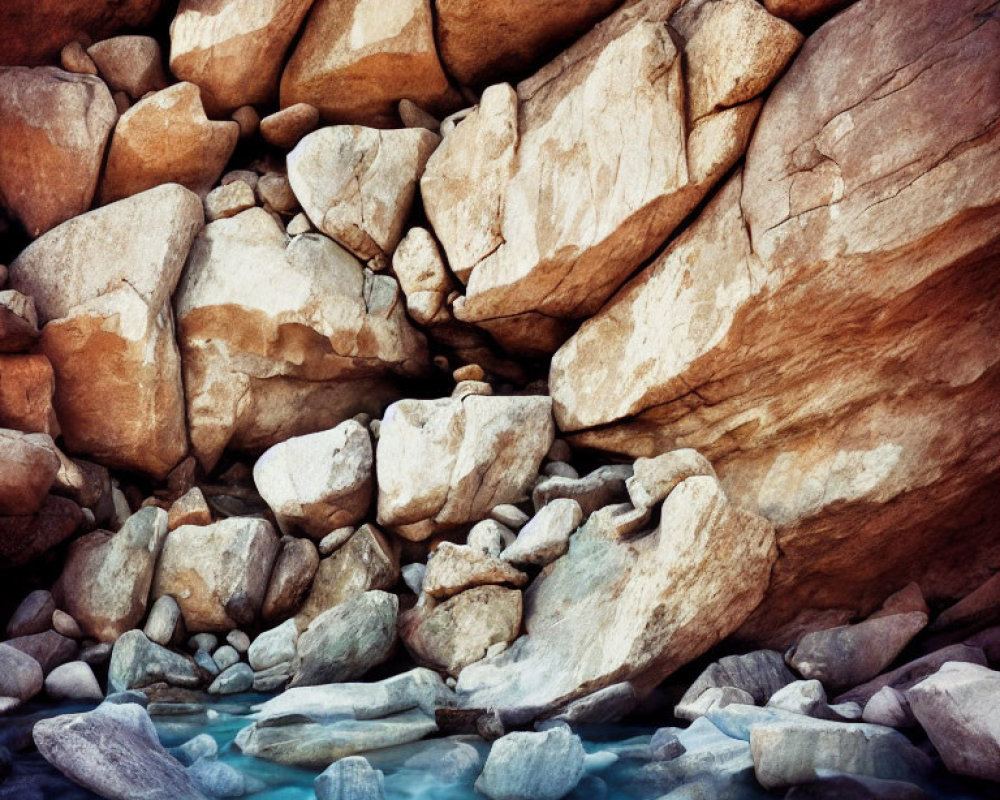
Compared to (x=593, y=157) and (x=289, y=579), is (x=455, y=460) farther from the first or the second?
(x=593, y=157)

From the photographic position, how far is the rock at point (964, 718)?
4301mm

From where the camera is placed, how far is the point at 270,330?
361 inches

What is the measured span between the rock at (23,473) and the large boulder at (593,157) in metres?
4.71

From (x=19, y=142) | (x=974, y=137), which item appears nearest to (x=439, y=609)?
(x=974, y=137)

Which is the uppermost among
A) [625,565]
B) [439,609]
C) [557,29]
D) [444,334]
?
[557,29]

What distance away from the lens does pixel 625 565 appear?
677 centimetres

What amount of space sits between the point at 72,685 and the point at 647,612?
5043 mm

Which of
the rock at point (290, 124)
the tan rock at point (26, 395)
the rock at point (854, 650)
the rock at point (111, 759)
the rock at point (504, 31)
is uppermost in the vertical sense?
the rock at point (504, 31)

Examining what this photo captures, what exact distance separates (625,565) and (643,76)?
507 centimetres

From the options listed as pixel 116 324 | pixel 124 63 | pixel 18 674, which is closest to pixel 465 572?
pixel 18 674

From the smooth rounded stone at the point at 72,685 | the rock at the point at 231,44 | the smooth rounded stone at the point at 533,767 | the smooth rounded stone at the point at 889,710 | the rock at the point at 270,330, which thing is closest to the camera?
the smooth rounded stone at the point at 533,767

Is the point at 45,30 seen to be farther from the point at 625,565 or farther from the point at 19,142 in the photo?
the point at 625,565

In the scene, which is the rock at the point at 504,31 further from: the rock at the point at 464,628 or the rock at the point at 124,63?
the rock at the point at 464,628

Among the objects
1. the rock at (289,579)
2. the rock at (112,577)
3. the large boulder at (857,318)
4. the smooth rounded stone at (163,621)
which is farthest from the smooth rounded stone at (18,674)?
the large boulder at (857,318)
